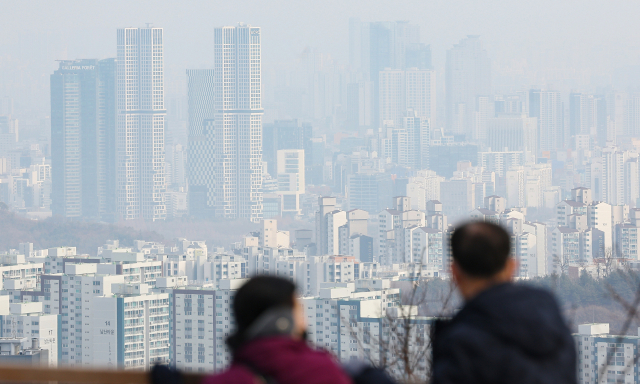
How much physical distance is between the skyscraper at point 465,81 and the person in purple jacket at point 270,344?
1960 inches

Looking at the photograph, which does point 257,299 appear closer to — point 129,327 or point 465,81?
point 129,327

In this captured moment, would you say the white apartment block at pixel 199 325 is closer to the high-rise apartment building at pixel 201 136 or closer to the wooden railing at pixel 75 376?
the wooden railing at pixel 75 376

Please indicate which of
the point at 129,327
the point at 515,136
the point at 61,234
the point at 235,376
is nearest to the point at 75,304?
the point at 129,327

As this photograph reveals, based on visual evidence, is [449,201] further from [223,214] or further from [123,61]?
[123,61]

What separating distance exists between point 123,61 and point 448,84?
18.1 meters

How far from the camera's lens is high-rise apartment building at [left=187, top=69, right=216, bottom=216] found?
47938mm

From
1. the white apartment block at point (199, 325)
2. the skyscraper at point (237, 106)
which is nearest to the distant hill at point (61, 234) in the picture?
the skyscraper at point (237, 106)

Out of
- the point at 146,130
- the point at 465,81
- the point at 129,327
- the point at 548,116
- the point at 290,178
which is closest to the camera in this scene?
the point at 129,327

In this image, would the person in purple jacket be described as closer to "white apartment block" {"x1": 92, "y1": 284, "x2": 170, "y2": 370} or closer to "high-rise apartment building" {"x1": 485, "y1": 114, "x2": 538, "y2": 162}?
→ "white apartment block" {"x1": 92, "y1": 284, "x2": 170, "y2": 370}

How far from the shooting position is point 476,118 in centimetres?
4938

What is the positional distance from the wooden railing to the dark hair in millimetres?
99

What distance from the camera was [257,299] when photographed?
57cm

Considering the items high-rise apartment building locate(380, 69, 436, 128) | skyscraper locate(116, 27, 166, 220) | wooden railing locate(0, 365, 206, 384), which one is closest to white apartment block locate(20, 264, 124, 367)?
wooden railing locate(0, 365, 206, 384)

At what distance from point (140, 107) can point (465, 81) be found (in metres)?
17.9
